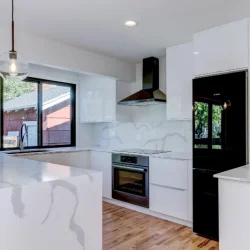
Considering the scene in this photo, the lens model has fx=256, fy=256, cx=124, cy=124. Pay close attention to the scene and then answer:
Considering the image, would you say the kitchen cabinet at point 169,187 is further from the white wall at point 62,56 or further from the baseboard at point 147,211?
the white wall at point 62,56

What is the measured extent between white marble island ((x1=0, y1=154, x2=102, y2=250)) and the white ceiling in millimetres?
1515

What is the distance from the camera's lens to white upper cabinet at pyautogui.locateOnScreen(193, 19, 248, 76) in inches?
104

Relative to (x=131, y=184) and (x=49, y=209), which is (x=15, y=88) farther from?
(x=49, y=209)

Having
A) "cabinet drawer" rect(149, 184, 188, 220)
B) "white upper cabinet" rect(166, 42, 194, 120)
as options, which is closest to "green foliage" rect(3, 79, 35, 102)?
"white upper cabinet" rect(166, 42, 194, 120)

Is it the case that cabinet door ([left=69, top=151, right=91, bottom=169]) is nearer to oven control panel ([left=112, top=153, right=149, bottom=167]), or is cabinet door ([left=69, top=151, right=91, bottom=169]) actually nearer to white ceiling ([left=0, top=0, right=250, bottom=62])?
oven control panel ([left=112, top=153, right=149, bottom=167])

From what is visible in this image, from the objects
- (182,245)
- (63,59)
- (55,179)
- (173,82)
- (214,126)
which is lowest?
(182,245)

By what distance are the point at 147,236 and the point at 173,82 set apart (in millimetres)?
2002

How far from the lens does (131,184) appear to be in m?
3.86

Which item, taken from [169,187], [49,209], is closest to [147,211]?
[169,187]

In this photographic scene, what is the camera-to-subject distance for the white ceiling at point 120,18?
7.70 ft

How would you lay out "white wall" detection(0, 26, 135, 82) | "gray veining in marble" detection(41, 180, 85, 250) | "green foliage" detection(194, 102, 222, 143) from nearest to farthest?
"gray veining in marble" detection(41, 180, 85, 250) → "green foliage" detection(194, 102, 222, 143) → "white wall" detection(0, 26, 135, 82)

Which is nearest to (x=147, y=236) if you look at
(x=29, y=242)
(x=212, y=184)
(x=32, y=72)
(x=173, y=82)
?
(x=212, y=184)

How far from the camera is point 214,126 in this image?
2779 mm

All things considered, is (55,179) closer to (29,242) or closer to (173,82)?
(29,242)
